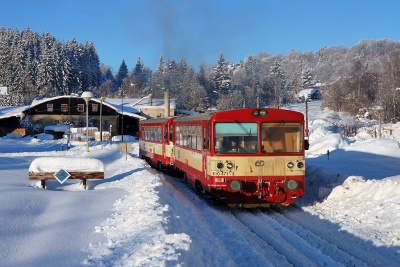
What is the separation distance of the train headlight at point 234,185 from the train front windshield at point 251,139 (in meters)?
0.84

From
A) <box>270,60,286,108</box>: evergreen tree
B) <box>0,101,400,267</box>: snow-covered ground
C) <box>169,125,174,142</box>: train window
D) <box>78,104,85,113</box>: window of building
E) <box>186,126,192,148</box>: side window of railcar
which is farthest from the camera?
<box>270,60,286,108</box>: evergreen tree

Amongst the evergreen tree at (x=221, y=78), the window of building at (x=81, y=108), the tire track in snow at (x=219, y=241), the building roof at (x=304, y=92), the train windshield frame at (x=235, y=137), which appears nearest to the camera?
the tire track in snow at (x=219, y=241)

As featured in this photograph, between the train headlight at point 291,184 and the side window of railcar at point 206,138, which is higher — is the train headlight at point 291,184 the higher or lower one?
the lower one

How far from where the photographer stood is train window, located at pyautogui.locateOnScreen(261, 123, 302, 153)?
1207cm

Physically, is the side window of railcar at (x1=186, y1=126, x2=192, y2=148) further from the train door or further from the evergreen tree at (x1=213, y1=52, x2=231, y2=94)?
the evergreen tree at (x1=213, y1=52, x2=231, y2=94)

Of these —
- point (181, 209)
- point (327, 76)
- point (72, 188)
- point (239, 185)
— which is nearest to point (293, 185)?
point (239, 185)

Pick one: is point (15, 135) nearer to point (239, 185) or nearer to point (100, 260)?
point (239, 185)

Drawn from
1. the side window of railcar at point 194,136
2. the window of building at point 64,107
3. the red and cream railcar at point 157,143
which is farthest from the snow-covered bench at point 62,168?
the window of building at point 64,107

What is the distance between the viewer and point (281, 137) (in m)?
12.2

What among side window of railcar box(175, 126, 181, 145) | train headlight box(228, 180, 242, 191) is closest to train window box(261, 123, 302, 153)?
train headlight box(228, 180, 242, 191)

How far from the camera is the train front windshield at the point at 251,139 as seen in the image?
12.0 m

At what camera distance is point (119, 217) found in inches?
364

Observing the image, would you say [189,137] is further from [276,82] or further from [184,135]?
[276,82]

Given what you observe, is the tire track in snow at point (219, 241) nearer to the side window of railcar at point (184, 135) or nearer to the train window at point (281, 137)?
the train window at point (281, 137)
